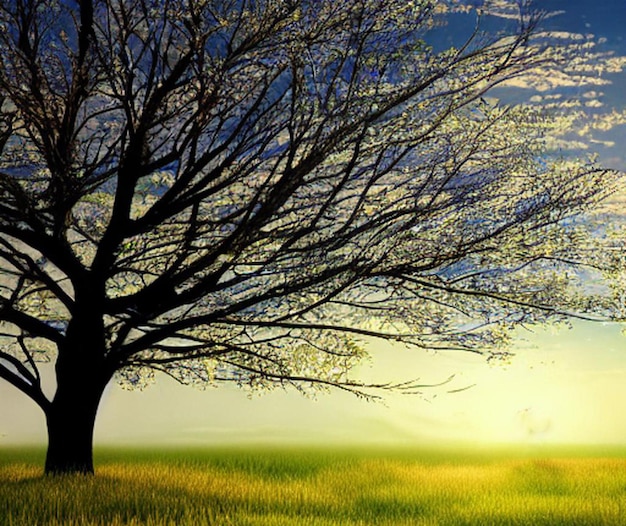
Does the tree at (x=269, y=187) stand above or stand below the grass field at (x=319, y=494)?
above

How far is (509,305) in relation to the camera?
408 inches

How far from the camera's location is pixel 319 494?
9.57m

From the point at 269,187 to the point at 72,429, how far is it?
5.46m

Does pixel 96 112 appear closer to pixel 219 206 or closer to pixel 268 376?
pixel 219 206

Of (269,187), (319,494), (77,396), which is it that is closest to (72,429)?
(77,396)

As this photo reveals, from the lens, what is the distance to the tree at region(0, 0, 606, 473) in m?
7.55

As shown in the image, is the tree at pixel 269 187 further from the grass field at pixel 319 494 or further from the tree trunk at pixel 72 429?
the grass field at pixel 319 494

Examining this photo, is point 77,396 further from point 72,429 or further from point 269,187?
point 269,187

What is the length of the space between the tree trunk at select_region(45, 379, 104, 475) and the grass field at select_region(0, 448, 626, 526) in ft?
1.25

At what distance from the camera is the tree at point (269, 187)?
7547 millimetres

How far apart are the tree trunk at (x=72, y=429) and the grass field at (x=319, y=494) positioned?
0.38 m

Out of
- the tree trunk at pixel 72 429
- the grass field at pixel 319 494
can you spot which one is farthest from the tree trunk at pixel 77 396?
the grass field at pixel 319 494

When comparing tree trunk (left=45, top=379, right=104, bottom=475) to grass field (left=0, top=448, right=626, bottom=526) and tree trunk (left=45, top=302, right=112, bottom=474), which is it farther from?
grass field (left=0, top=448, right=626, bottom=526)

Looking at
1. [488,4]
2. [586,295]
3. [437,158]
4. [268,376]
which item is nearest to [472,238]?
[437,158]
